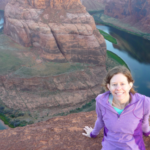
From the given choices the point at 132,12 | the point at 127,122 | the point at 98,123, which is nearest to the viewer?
the point at 127,122

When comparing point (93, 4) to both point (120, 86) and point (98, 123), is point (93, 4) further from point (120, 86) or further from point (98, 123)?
point (120, 86)

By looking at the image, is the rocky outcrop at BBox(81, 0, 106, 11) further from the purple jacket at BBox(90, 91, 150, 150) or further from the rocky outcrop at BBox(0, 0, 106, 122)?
the purple jacket at BBox(90, 91, 150, 150)

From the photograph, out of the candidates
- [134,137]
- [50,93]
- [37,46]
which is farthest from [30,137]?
[37,46]

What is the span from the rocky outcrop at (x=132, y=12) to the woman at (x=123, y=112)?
5776cm

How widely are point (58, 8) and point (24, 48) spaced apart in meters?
9.81

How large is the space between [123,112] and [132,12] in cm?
6959

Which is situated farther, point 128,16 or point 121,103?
point 128,16

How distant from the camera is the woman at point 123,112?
352 cm

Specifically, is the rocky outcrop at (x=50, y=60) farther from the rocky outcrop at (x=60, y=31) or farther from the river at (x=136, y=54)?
the river at (x=136, y=54)

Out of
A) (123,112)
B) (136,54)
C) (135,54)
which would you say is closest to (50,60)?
(123,112)

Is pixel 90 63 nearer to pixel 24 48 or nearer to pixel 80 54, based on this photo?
pixel 80 54

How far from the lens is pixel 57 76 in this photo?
2467 centimetres

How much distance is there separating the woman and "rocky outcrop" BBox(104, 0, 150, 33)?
57.8 metres

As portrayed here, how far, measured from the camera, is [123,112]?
3.62m
